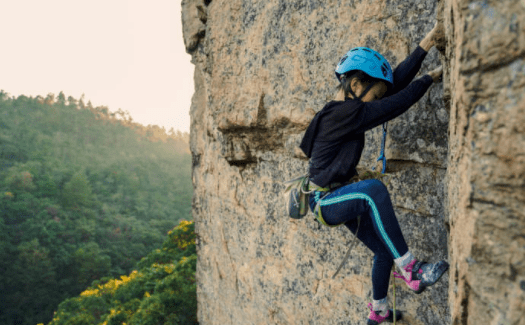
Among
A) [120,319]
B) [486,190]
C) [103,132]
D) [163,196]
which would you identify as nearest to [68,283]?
[120,319]

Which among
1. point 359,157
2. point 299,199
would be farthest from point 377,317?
point 359,157

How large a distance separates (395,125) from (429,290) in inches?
47.5

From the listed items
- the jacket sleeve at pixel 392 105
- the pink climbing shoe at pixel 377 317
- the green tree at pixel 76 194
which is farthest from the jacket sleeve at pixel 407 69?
the green tree at pixel 76 194

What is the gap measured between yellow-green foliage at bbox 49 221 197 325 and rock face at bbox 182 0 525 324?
6.80m

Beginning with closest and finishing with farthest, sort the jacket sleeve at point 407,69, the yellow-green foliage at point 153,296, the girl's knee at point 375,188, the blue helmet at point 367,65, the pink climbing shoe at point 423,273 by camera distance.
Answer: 1. the pink climbing shoe at point 423,273
2. the girl's knee at point 375,188
3. the blue helmet at point 367,65
4. the jacket sleeve at point 407,69
5. the yellow-green foliage at point 153,296

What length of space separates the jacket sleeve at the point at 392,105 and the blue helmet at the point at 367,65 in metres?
0.22

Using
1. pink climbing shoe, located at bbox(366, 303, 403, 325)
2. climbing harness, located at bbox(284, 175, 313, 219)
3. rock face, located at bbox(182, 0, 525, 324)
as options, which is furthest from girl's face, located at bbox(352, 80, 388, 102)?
pink climbing shoe, located at bbox(366, 303, 403, 325)

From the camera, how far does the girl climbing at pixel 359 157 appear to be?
2.20 meters

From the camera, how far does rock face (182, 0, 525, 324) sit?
4.44ft

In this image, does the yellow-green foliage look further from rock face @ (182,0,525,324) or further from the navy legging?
the navy legging

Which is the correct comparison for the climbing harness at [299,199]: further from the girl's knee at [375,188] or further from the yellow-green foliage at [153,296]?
the yellow-green foliage at [153,296]

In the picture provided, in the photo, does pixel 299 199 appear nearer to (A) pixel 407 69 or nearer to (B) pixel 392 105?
(B) pixel 392 105

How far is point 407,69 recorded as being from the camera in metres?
2.55

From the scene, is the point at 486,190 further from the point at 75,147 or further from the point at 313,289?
the point at 75,147
